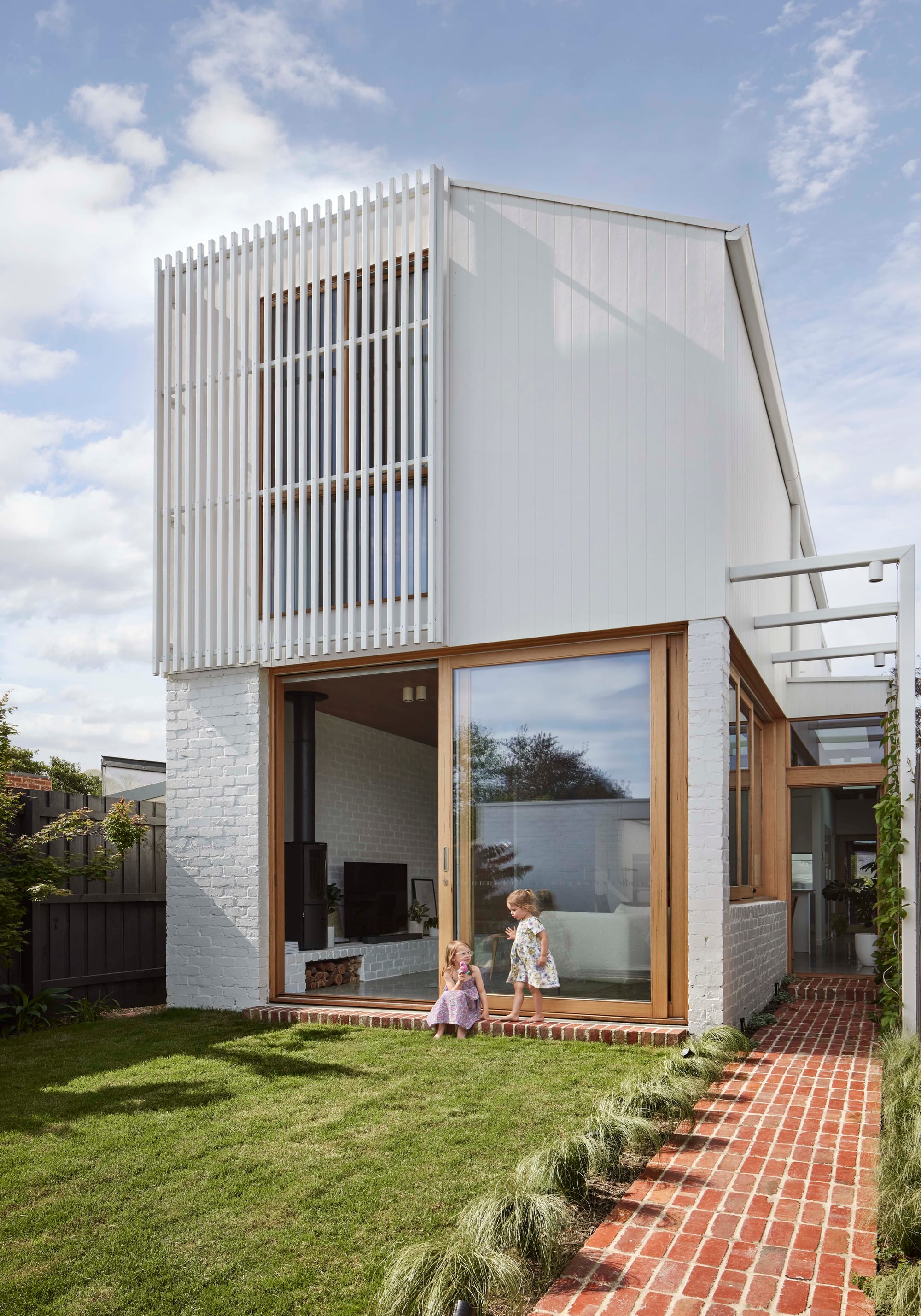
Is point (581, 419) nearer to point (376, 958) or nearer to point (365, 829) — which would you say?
point (376, 958)

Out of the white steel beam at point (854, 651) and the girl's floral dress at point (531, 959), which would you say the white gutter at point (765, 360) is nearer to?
the white steel beam at point (854, 651)

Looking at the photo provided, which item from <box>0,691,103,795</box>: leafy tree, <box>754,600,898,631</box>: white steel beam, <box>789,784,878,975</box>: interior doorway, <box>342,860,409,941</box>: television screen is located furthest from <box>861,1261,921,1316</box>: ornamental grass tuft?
<box>0,691,103,795</box>: leafy tree

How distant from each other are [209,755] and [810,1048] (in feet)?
17.9

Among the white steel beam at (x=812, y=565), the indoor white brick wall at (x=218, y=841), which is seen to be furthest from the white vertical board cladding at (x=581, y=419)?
the indoor white brick wall at (x=218, y=841)

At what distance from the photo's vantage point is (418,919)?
1355cm

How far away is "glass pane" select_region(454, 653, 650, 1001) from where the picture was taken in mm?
7469

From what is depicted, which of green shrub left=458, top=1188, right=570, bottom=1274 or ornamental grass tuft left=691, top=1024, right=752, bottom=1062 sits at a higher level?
green shrub left=458, top=1188, right=570, bottom=1274

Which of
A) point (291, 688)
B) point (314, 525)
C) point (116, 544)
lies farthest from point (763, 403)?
point (116, 544)

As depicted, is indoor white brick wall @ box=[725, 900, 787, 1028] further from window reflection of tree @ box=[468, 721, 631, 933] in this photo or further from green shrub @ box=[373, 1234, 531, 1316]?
green shrub @ box=[373, 1234, 531, 1316]

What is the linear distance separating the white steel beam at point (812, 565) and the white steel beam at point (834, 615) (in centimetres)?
39

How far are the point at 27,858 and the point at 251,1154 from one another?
4.56 m

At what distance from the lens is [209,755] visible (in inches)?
360

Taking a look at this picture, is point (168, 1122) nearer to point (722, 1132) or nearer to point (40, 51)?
point (722, 1132)

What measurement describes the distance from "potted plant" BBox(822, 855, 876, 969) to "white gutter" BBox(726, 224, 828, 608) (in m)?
4.26
